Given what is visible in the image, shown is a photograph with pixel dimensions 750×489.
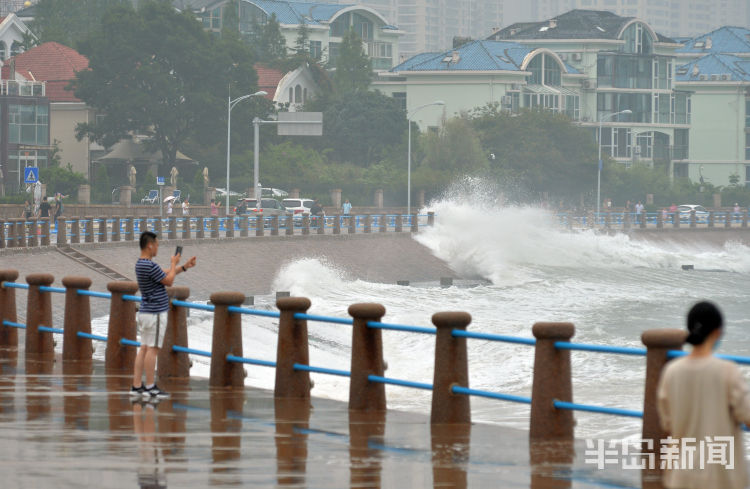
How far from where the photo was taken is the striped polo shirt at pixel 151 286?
1319 cm

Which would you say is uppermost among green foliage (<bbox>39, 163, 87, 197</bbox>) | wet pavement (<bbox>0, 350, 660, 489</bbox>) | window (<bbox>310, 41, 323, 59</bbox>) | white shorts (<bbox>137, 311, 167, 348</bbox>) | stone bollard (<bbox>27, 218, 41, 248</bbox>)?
window (<bbox>310, 41, 323, 59</bbox>)

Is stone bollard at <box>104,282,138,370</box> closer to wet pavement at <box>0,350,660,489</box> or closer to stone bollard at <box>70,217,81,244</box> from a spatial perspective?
wet pavement at <box>0,350,660,489</box>

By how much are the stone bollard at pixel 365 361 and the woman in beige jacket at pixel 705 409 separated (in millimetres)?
6387

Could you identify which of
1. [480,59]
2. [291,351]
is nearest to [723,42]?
[480,59]

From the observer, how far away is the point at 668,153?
118 metres

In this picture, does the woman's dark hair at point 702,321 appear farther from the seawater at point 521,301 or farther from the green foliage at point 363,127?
the green foliage at point 363,127

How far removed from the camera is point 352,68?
114 metres

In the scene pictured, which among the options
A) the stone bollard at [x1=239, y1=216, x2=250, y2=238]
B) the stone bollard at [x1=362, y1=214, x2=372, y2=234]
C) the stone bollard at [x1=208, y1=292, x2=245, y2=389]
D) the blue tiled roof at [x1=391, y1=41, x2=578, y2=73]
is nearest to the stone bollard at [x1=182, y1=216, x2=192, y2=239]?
the stone bollard at [x1=239, y1=216, x2=250, y2=238]

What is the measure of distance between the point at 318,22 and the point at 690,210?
44125mm

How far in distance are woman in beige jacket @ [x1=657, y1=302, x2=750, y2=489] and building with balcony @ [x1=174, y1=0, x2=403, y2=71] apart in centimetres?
11731

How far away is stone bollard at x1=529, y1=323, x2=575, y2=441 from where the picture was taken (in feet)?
37.0

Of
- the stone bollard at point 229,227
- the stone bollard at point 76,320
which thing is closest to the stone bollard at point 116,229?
the stone bollard at point 229,227

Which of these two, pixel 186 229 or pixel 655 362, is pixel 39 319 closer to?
pixel 655 362

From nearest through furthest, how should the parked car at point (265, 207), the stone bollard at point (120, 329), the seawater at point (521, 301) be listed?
the stone bollard at point (120, 329), the seawater at point (521, 301), the parked car at point (265, 207)
